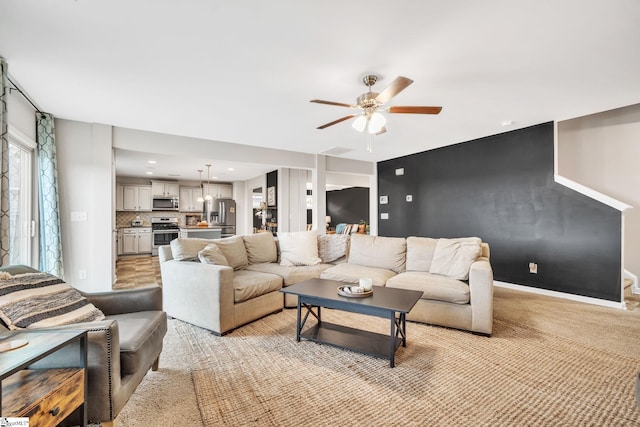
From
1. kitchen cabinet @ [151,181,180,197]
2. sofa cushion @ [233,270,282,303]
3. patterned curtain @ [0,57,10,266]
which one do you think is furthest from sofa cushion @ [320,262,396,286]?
kitchen cabinet @ [151,181,180,197]

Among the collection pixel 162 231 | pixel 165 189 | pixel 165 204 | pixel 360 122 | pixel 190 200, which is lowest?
pixel 162 231

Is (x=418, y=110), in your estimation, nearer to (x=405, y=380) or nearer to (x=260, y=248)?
(x=405, y=380)

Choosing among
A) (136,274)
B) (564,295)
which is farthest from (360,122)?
(136,274)

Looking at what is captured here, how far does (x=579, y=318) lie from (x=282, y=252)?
11.6ft

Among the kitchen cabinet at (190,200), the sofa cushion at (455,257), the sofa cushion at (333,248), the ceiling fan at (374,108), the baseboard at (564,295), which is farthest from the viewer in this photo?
the kitchen cabinet at (190,200)

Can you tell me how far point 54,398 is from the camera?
1.11m

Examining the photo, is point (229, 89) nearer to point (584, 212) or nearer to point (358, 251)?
point (358, 251)

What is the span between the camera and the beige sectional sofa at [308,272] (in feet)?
8.80

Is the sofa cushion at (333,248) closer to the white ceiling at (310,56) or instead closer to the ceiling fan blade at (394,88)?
the white ceiling at (310,56)

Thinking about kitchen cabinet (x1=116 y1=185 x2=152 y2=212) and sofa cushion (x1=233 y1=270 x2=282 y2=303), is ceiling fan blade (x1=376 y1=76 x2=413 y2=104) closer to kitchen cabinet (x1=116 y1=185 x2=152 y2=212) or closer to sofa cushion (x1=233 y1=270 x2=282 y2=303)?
sofa cushion (x1=233 y1=270 x2=282 y2=303)

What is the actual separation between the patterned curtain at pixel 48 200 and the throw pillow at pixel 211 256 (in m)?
2.05

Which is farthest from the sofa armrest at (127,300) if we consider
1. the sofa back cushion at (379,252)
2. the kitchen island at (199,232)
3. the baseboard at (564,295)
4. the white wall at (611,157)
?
the white wall at (611,157)

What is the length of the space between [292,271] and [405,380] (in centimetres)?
184

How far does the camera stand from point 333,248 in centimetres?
403
